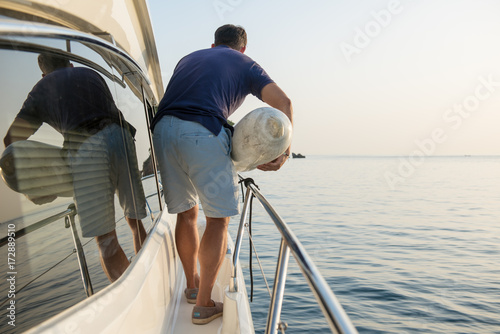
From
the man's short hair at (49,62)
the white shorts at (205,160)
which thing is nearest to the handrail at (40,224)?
the man's short hair at (49,62)

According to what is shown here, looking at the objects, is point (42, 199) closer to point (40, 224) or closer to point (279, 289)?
point (40, 224)

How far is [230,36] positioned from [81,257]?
1895 mm

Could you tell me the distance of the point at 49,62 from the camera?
1.06 m

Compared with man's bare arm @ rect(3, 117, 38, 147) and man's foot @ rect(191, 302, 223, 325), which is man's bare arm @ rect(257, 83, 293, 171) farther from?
man's bare arm @ rect(3, 117, 38, 147)

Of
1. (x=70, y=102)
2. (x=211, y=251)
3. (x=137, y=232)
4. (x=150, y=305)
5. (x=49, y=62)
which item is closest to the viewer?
(x=49, y=62)

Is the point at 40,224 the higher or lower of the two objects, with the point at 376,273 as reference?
higher

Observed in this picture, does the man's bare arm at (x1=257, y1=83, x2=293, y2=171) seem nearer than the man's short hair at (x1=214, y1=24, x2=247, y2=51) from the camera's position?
Yes

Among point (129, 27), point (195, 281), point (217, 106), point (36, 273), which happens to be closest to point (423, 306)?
point (195, 281)

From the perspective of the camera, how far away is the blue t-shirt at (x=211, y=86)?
219 centimetres

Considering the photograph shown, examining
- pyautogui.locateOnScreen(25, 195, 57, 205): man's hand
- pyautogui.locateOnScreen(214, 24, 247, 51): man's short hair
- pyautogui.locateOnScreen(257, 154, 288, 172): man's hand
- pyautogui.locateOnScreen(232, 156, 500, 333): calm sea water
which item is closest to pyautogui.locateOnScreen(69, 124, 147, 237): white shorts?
pyautogui.locateOnScreen(25, 195, 57, 205): man's hand

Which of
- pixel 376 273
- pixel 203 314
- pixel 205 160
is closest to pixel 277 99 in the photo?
pixel 205 160

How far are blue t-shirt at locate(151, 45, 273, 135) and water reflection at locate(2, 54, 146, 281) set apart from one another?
54 centimetres

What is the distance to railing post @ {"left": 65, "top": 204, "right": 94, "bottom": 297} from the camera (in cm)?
110

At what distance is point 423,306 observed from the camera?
213 inches
